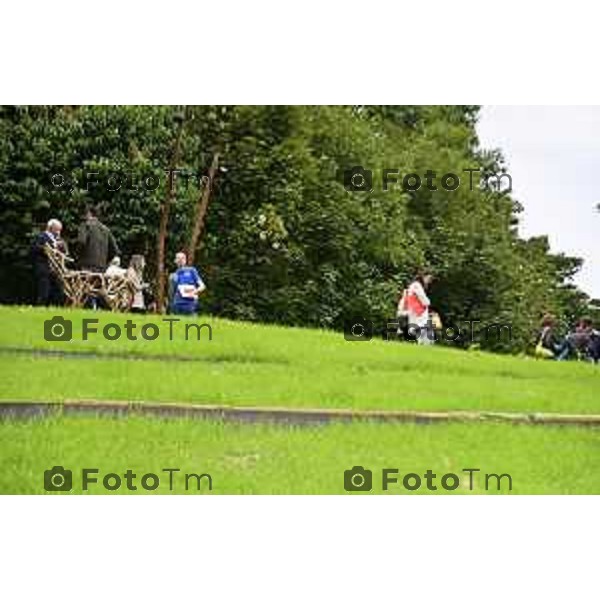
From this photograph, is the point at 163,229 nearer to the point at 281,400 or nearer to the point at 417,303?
the point at 281,400

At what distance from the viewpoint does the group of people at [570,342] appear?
29.3ft

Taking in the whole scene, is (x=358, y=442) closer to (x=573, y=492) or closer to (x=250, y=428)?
(x=250, y=428)

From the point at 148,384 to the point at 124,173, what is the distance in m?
1.26

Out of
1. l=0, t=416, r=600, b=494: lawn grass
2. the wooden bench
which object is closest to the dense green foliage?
the wooden bench

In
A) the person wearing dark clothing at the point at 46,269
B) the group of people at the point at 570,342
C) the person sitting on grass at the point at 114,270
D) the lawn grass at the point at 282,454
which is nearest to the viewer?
the lawn grass at the point at 282,454

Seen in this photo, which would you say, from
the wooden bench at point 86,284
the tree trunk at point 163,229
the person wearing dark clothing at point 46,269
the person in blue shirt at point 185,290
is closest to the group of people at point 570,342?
the person in blue shirt at point 185,290

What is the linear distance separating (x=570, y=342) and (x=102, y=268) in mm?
2734

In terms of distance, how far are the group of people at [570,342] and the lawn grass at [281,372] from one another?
84 millimetres

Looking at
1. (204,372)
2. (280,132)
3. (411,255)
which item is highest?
(280,132)

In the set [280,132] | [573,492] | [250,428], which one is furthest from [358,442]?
[280,132]

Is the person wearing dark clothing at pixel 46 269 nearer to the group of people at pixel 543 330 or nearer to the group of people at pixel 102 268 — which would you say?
the group of people at pixel 102 268

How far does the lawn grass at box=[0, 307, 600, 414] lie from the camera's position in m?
8.45

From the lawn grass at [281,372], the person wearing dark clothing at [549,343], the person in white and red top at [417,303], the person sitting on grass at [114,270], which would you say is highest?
the person sitting on grass at [114,270]
